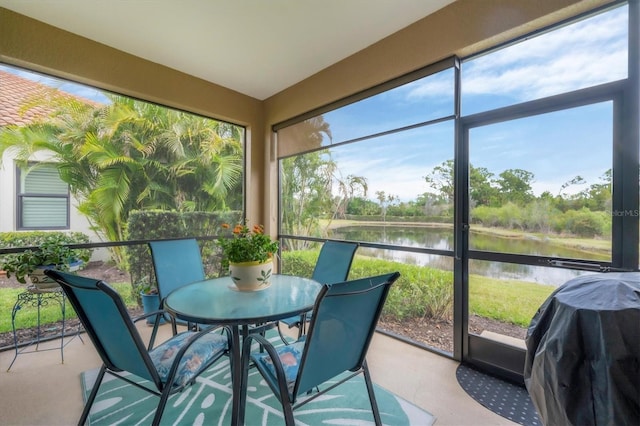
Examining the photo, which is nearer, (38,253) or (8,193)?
(38,253)

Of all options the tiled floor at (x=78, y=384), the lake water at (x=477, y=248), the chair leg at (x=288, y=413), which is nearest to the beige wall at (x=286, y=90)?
the lake water at (x=477, y=248)

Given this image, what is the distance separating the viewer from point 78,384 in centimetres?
211

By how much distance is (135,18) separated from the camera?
8.08ft

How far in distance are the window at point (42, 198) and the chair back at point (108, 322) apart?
209 centimetres

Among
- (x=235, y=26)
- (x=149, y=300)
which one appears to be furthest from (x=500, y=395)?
(x=235, y=26)

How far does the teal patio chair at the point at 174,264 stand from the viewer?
2.40 metres

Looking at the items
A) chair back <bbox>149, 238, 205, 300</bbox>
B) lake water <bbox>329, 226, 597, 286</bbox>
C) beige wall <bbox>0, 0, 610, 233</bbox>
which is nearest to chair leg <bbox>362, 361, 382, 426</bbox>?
lake water <bbox>329, 226, 597, 286</bbox>

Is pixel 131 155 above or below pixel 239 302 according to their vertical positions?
above

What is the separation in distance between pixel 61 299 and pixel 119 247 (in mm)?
684

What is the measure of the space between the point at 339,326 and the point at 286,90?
3336 mm

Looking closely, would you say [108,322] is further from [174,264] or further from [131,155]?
[131,155]

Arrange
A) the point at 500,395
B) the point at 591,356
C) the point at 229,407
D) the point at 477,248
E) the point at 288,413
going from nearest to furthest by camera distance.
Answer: the point at 591,356 < the point at 288,413 < the point at 229,407 < the point at 500,395 < the point at 477,248

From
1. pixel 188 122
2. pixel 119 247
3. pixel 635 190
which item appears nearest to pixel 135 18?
pixel 188 122

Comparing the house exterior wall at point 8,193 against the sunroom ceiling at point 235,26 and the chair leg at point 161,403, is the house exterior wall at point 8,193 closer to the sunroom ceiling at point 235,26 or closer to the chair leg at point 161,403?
the sunroom ceiling at point 235,26
